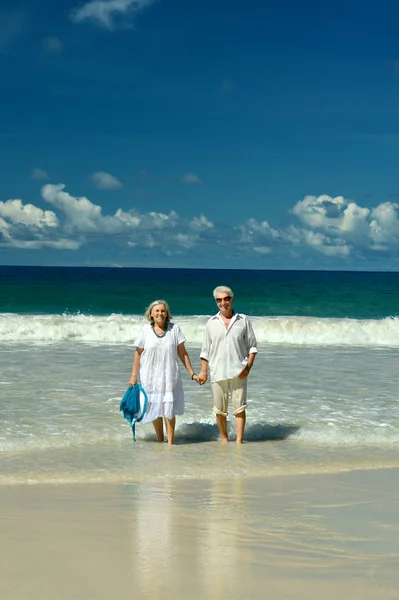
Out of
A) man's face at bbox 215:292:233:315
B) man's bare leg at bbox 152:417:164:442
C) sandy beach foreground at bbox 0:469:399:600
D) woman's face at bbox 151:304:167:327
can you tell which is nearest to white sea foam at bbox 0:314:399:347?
man's bare leg at bbox 152:417:164:442

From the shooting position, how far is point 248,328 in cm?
849

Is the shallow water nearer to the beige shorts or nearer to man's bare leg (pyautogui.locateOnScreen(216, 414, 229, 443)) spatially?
man's bare leg (pyautogui.locateOnScreen(216, 414, 229, 443))

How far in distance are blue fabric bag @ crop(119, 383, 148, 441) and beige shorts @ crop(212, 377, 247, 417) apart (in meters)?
0.82

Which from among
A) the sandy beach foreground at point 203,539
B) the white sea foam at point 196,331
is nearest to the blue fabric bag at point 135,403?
the sandy beach foreground at point 203,539

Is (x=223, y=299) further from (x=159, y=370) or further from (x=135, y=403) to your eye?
(x=135, y=403)

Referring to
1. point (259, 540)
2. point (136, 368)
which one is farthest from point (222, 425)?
point (259, 540)

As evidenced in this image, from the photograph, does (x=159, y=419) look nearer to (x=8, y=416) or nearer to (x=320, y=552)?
(x=8, y=416)

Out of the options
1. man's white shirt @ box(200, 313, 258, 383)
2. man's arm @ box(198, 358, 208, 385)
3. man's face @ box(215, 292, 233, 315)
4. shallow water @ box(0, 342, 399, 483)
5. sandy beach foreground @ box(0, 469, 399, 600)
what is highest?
man's face @ box(215, 292, 233, 315)

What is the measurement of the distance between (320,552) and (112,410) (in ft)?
19.0

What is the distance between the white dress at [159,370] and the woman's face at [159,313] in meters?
0.12

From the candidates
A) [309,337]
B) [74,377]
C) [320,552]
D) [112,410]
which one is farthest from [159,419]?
[309,337]

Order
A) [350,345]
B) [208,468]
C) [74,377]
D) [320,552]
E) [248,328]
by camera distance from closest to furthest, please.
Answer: [320,552] → [208,468] → [248,328] → [74,377] → [350,345]

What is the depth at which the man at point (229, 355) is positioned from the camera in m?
8.41

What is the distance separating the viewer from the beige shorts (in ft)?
28.0
